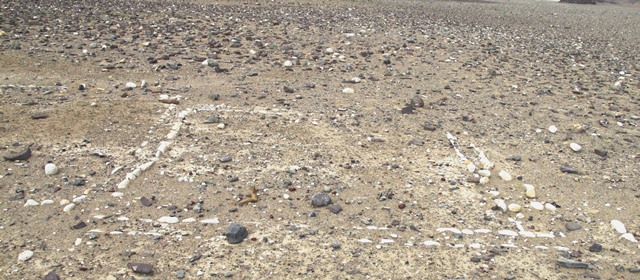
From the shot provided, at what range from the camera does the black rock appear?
3678 millimetres

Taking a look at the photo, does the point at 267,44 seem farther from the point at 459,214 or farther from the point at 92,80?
the point at 459,214

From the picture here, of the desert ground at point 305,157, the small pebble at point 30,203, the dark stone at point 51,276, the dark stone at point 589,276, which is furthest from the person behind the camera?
the small pebble at point 30,203

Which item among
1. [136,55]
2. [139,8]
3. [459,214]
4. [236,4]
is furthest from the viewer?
[236,4]

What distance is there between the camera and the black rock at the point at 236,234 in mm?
3678

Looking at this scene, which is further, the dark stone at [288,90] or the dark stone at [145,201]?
the dark stone at [288,90]

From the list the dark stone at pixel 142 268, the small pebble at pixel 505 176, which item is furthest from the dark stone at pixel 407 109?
the dark stone at pixel 142 268

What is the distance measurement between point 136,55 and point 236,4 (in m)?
5.56

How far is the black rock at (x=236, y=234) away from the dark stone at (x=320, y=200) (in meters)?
0.68

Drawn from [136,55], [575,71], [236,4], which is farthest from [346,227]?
[236,4]

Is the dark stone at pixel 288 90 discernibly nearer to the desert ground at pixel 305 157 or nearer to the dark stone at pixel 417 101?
the desert ground at pixel 305 157

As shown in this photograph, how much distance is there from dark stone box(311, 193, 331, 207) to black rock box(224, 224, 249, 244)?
675 millimetres

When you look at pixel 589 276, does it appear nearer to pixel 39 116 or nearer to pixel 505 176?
pixel 505 176

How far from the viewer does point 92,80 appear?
6809 mm

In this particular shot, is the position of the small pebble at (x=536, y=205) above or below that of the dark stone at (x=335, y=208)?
below
